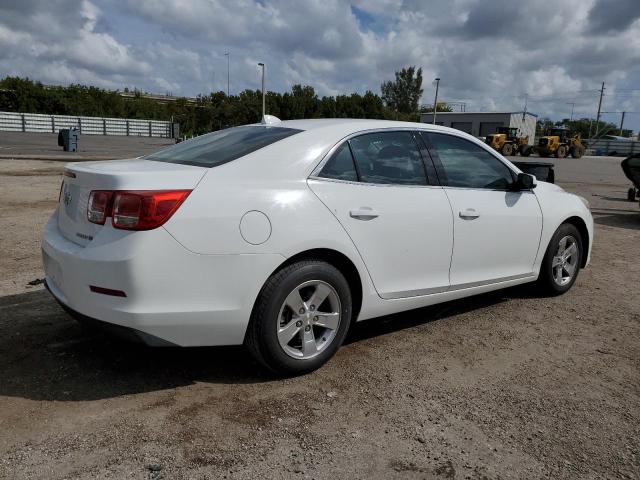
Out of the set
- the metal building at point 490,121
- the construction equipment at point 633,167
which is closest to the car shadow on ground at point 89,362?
the construction equipment at point 633,167

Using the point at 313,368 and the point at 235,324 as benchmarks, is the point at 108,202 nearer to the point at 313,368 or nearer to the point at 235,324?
the point at 235,324

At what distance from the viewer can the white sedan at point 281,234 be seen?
2.76 meters

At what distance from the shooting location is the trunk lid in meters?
2.81

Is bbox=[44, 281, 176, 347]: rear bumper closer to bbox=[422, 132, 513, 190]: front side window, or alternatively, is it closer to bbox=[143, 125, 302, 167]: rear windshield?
bbox=[143, 125, 302, 167]: rear windshield

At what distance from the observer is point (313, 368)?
3.32m

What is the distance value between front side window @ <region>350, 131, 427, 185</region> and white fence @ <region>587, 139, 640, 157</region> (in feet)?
209

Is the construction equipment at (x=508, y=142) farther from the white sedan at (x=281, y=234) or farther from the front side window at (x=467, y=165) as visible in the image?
the white sedan at (x=281, y=234)

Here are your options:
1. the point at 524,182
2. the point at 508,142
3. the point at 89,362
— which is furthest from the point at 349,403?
the point at 508,142

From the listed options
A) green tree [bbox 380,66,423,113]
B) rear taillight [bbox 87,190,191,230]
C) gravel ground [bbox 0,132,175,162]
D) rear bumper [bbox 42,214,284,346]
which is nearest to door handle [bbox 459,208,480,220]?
rear bumper [bbox 42,214,284,346]

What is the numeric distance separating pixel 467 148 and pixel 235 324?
2430 millimetres

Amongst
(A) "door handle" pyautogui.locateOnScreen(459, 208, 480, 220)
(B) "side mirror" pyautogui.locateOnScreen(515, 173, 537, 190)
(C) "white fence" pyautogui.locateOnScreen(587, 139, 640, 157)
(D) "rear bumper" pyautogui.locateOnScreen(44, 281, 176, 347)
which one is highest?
(C) "white fence" pyautogui.locateOnScreen(587, 139, 640, 157)

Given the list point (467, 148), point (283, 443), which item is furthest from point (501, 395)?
point (467, 148)

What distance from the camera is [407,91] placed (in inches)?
3718

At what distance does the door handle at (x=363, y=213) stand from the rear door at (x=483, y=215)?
79cm
